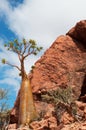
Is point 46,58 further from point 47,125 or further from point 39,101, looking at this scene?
point 47,125

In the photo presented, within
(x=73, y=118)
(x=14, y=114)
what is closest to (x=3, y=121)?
(x=14, y=114)

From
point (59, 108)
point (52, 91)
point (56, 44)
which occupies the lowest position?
point (59, 108)

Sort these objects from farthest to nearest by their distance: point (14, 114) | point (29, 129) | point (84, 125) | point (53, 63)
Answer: point (53, 63)
point (14, 114)
point (29, 129)
point (84, 125)

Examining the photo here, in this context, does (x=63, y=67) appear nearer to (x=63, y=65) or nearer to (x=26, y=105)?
(x=63, y=65)

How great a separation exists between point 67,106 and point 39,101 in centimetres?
648

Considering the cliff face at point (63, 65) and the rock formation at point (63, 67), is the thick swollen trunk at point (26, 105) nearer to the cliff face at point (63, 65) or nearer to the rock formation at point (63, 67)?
the rock formation at point (63, 67)

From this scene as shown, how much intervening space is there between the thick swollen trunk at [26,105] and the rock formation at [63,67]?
1.07 meters

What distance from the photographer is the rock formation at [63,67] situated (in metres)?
30.5

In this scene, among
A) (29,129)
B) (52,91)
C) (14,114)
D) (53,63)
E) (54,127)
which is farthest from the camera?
(53,63)

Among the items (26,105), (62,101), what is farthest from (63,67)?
(62,101)

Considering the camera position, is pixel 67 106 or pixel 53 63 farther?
pixel 53 63

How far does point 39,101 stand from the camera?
2988 cm

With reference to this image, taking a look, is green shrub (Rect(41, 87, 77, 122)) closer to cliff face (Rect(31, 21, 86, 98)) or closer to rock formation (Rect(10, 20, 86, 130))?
rock formation (Rect(10, 20, 86, 130))

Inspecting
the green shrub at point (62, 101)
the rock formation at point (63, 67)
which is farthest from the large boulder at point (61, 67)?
the green shrub at point (62, 101)
